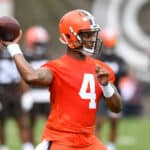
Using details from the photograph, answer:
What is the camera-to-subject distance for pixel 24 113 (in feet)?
39.4

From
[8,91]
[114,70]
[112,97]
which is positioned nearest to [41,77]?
[112,97]

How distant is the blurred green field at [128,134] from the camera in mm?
13859

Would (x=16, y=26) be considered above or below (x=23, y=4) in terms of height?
above

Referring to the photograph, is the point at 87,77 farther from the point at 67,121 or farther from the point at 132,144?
the point at 132,144

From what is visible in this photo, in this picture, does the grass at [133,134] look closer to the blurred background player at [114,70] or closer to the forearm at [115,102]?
the blurred background player at [114,70]

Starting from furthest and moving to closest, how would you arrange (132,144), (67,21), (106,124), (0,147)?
(106,124), (132,144), (0,147), (67,21)

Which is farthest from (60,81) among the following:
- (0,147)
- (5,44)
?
(0,147)

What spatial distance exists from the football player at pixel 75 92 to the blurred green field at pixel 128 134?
5984 millimetres

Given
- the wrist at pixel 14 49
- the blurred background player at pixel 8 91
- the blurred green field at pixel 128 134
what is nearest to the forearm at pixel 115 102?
the wrist at pixel 14 49

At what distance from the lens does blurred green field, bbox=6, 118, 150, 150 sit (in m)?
13.9

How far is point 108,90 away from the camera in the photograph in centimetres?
710

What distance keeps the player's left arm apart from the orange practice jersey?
131 millimetres

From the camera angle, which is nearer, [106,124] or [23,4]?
[106,124]

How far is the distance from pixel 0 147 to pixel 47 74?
4.86 meters
